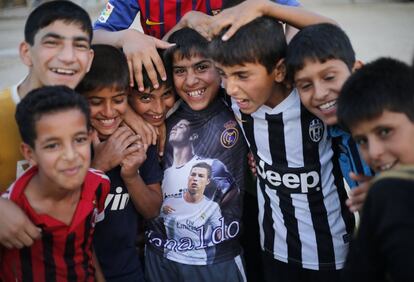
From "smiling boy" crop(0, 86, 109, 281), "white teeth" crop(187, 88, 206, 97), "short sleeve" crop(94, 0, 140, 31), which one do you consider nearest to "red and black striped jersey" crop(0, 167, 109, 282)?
"smiling boy" crop(0, 86, 109, 281)

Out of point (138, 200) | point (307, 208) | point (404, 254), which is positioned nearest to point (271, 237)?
point (307, 208)

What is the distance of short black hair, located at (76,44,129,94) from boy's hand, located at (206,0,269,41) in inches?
18.9

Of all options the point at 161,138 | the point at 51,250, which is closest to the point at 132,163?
the point at 161,138

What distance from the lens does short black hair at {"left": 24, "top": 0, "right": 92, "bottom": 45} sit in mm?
2287

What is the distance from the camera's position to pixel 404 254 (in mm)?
1213

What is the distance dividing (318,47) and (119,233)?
1.27 metres

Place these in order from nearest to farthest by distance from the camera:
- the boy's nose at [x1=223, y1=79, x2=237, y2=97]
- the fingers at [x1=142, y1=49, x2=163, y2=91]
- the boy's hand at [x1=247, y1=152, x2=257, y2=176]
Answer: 1. the boy's nose at [x1=223, y1=79, x2=237, y2=97]
2. the fingers at [x1=142, y1=49, x2=163, y2=91]
3. the boy's hand at [x1=247, y1=152, x2=257, y2=176]

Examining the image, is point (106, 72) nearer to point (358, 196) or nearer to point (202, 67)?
point (202, 67)

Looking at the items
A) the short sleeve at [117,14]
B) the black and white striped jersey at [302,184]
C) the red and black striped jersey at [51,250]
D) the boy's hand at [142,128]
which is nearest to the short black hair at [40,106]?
the red and black striped jersey at [51,250]

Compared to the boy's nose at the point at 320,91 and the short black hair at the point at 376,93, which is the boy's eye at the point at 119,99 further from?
the short black hair at the point at 376,93

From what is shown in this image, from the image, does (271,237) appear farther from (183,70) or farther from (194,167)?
(183,70)

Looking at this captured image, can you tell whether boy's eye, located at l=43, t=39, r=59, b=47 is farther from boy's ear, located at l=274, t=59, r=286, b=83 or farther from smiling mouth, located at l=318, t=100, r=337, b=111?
smiling mouth, located at l=318, t=100, r=337, b=111

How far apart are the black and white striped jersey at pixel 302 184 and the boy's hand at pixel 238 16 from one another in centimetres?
41

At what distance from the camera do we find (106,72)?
7.88 feet
